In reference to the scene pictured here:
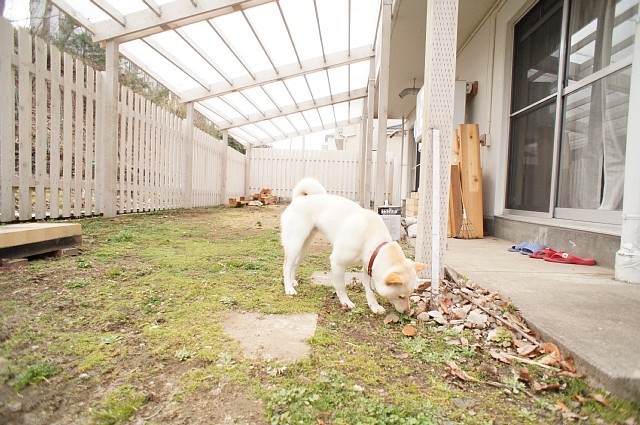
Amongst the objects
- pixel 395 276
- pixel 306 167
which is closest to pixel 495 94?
pixel 395 276

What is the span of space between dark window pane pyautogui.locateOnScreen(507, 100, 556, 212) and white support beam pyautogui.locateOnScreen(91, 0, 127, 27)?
6337 millimetres

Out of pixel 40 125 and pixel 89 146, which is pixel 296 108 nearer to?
pixel 89 146

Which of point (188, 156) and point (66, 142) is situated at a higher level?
point (188, 156)

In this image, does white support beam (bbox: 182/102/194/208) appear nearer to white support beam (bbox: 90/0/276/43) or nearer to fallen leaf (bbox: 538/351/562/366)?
white support beam (bbox: 90/0/276/43)

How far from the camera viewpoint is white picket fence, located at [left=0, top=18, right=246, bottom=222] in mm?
4094

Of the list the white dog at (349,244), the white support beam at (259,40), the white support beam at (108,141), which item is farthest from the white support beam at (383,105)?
the white support beam at (108,141)

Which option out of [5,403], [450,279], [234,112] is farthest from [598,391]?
[234,112]

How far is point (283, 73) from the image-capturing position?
349 inches

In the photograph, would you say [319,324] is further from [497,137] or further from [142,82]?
[142,82]

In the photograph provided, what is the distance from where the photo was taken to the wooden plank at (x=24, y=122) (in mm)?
4199

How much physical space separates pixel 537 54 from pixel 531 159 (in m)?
1.34

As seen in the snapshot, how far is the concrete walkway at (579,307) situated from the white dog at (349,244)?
653 millimetres

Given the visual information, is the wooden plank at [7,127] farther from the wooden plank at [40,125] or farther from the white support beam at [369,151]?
the white support beam at [369,151]

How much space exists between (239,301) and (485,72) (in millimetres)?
5525
